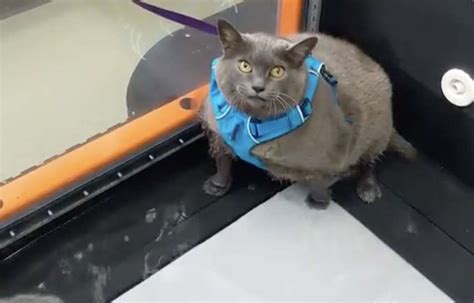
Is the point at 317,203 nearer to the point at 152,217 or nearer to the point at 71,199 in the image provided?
the point at 152,217

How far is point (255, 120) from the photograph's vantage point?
1.47m

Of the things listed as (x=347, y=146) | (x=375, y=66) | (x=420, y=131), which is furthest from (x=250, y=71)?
(x=420, y=131)

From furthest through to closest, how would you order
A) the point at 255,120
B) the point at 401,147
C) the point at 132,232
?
1. the point at 401,147
2. the point at 132,232
3. the point at 255,120

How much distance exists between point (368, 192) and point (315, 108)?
1.08 feet

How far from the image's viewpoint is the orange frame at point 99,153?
1.61 meters

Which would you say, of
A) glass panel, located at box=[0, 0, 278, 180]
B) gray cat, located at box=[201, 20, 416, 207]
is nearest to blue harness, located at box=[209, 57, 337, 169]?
gray cat, located at box=[201, 20, 416, 207]

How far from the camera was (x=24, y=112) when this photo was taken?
5.77ft

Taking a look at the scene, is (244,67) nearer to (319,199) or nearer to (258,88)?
(258,88)

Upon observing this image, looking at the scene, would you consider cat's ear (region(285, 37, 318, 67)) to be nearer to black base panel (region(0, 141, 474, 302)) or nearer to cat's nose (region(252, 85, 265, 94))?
cat's nose (region(252, 85, 265, 94))

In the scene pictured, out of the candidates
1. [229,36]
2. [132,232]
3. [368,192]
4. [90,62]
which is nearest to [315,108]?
[229,36]

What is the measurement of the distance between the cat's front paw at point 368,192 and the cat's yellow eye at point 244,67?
49 cm

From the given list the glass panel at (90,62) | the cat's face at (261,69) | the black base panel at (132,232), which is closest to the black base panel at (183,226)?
the black base panel at (132,232)

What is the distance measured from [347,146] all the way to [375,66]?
0.22 metres

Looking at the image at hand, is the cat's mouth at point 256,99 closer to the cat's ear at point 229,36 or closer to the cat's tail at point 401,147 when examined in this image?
the cat's ear at point 229,36
